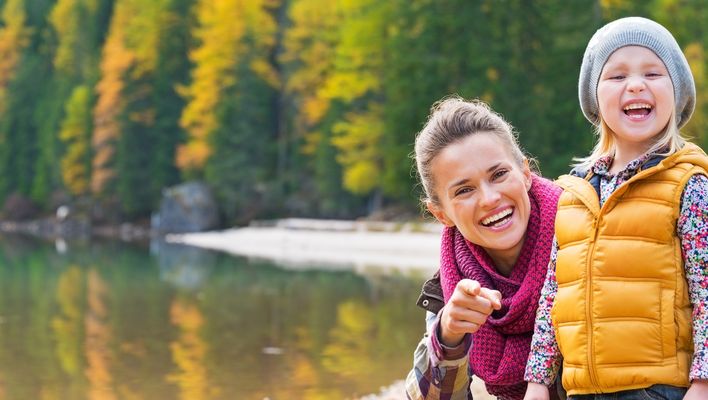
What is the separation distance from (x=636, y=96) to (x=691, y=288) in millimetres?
473

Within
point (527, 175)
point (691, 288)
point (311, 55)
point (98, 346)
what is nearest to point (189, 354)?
point (98, 346)

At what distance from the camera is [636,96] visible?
2.27 meters

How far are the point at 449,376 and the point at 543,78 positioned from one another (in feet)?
82.2

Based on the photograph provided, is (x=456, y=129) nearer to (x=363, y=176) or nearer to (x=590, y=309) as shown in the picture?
(x=590, y=309)

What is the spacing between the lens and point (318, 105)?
116ft

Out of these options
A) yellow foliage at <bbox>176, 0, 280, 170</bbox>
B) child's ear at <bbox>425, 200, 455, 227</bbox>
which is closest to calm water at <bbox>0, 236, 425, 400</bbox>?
child's ear at <bbox>425, 200, 455, 227</bbox>

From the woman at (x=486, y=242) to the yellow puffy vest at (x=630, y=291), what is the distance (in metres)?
0.11

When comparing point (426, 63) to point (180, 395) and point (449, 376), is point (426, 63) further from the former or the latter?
point (449, 376)

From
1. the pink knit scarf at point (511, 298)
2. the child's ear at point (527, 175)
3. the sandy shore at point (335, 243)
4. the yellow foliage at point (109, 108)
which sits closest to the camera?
the pink knit scarf at point (511, 298)

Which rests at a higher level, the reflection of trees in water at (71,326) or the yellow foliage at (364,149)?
the yellow foliage at (364,149)

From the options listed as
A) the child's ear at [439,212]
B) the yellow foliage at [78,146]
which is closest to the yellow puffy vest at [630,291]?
the child's ear at [439,212]

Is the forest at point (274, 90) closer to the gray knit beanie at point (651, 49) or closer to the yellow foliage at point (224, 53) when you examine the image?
the yellow foliage at point (224, 53)

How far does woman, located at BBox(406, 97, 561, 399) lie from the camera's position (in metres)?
2.30

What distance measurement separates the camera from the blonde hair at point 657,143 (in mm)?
2230
